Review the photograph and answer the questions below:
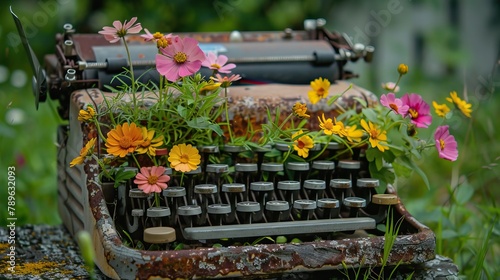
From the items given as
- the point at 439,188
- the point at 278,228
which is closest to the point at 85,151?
the point at 278,228

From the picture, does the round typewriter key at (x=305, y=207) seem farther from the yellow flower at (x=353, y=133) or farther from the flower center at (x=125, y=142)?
the flower center at (x=125, y=142)

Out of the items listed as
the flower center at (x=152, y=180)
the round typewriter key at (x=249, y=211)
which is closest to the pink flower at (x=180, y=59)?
the flower center at (x=152, y=180)

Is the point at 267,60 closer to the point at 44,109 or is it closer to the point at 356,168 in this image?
the point at 356,168

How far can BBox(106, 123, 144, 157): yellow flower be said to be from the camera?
1808 mm

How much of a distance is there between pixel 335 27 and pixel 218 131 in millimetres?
3569

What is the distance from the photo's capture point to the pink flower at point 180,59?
1830 mm

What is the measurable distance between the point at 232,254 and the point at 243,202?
0.21m

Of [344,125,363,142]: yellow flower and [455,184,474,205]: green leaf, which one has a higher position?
[344,125,363,142]: yellow flower

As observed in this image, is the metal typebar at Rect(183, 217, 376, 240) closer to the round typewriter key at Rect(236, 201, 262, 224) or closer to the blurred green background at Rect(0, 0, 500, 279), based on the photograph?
the round typewriter key at Rect(236, 201, 262, 224)

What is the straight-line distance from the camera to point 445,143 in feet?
6.66

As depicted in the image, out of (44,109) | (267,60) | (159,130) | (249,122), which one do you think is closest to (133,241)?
(159,130)

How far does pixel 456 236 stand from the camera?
253 centimetres

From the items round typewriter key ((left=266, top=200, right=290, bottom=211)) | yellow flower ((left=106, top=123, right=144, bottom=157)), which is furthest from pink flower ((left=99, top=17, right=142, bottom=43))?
round typewriter key ((left=266, top=200, right=290, bottom=211))

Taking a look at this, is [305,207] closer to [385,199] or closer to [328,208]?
[328,208]
